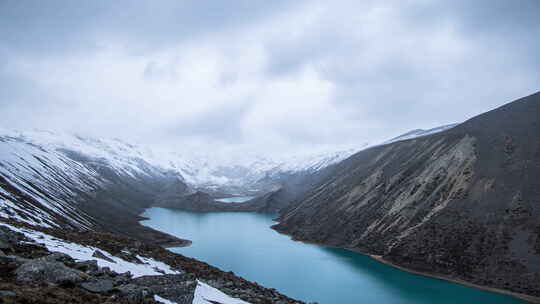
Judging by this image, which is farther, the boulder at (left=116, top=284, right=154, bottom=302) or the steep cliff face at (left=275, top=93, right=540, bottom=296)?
the steep cliff face at (left=275, top=93, right=540, bottom=296)

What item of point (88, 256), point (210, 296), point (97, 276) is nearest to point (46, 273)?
point (97, 276)

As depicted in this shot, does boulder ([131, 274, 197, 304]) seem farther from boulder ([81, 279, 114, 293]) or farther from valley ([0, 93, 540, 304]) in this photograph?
valley ([0, 93, 540, 304])

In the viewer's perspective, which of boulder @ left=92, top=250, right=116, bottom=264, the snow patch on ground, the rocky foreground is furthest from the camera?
boulder @ left=92, top=250, right=116, bottom=264

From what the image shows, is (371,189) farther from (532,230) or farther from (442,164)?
(532,230)

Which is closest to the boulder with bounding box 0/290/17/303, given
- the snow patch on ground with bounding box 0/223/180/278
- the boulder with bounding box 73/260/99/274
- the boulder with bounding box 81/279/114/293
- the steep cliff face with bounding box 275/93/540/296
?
the boulder with bounding box 81/279/114/293

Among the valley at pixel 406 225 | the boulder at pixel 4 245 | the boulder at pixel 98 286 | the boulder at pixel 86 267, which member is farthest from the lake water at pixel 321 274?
the boulder at pixel 4 245

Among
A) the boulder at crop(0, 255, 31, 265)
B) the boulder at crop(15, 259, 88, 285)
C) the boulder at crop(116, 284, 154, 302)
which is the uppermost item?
the boulder at crop(0, 255, 31, 265)

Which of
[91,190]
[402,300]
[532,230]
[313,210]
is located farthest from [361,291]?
[91,190]
